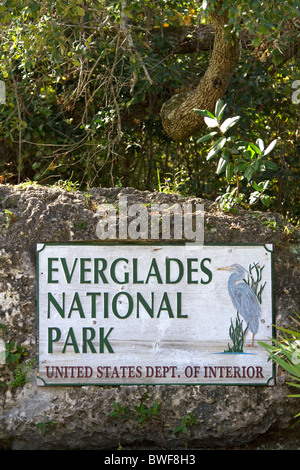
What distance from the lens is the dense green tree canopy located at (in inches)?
201

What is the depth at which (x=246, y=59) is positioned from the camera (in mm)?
6168

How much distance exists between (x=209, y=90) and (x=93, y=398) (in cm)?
277

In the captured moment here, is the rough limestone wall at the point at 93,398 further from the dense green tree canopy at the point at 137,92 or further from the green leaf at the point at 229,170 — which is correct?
the dense green tree canopy at the point at 137,92

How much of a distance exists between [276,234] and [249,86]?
237 centimetres

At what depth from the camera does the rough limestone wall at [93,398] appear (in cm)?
402

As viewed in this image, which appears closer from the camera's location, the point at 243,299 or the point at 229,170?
the point at 243,299

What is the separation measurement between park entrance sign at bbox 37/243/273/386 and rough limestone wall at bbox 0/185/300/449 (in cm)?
8

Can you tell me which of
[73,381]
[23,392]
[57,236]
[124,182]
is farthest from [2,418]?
[124,182]

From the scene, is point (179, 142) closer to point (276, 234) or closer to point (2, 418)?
point (276, 234)

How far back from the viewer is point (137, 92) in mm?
5934

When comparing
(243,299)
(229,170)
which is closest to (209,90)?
(229,170)

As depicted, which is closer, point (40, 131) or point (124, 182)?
point (40, 131)

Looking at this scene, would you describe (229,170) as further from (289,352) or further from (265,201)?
(289,352)

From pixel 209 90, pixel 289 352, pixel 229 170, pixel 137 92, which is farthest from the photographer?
pixel 137 92
